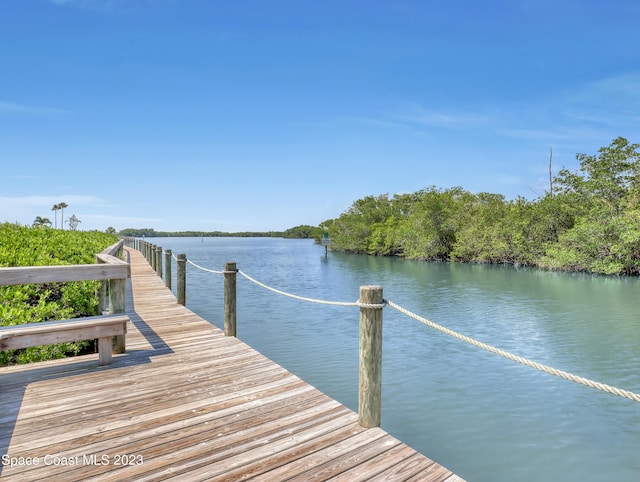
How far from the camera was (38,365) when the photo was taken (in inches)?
187

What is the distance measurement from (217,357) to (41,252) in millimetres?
4843

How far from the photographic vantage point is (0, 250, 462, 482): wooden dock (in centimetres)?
274

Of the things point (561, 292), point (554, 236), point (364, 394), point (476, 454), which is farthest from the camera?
point (554, 236)

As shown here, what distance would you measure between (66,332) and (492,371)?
737 centimetres

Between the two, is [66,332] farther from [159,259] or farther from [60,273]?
[159,259]

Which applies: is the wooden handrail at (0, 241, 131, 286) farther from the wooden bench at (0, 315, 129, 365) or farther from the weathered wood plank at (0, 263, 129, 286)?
the wooden bench at (0, 315, 129, 365)

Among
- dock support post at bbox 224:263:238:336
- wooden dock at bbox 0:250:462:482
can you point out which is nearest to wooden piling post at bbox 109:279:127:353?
wooden dock at bbox 0:250:462:482

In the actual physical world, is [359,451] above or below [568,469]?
above

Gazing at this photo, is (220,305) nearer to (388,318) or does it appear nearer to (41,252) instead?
(388,318)

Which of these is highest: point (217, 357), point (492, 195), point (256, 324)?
point (492, 195)

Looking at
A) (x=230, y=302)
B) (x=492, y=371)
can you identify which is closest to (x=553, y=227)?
(x=492, y=371)

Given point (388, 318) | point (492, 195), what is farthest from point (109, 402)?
point (492, 195)

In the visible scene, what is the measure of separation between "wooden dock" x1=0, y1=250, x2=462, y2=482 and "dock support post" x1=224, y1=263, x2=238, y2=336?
4.44 ft

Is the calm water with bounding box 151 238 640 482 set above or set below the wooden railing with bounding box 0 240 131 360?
below
